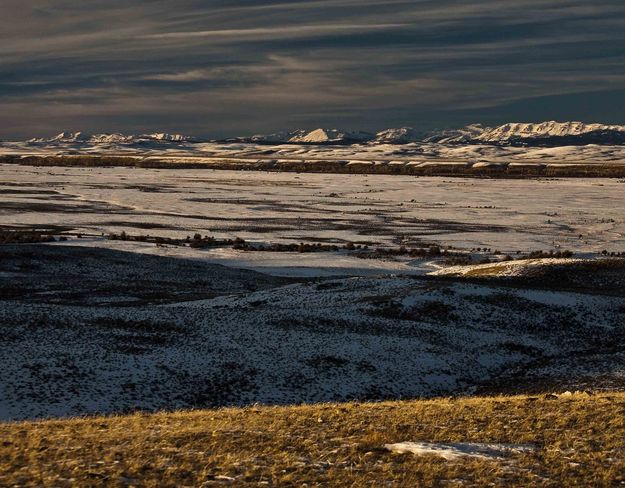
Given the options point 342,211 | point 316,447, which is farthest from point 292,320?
point 342,211

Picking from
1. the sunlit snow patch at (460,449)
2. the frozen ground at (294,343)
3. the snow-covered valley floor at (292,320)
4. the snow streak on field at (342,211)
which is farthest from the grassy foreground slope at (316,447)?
the snow streak on field at (342,211)

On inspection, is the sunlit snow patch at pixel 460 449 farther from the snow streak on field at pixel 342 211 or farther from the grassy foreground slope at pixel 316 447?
the snow streak on field at pixel 342 211

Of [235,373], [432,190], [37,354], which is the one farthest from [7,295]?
[432,190]

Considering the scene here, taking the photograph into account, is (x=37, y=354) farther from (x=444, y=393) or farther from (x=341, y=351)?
(x=444, y=393)

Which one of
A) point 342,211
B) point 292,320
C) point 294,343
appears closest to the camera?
point 294,343

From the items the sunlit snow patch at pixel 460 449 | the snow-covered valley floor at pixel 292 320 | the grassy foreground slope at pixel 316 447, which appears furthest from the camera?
the snow-covered valley floor at pixel 292 320

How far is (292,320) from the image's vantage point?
37812mm

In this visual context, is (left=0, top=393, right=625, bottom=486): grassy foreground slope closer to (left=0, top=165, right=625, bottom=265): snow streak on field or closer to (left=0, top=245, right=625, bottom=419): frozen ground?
(left=0, top=245, right=625, bottom=419): frozen ground

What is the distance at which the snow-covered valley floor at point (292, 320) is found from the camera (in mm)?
28984

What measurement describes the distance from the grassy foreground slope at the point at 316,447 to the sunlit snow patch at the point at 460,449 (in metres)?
0.25

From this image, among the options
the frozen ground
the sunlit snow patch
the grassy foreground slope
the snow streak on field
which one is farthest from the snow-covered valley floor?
the sunlit snow patch

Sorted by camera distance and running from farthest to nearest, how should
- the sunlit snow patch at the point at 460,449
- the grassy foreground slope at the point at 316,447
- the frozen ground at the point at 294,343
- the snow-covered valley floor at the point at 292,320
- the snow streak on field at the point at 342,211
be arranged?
the snow streak on field at the point at 342,211 → the snow-covered valley floor at the point at 292,320 → the frozen ground at the point at 294,343 → the sunlit snow patch at the point at 460,449 → the grassy foreground slope at the point at 316,447

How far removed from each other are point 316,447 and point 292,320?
22672mm

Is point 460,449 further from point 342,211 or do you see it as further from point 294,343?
point 342,211
